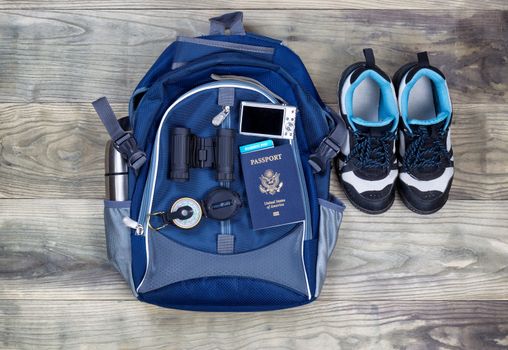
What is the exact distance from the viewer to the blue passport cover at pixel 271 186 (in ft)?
2.80

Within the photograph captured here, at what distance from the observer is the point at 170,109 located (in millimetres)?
853

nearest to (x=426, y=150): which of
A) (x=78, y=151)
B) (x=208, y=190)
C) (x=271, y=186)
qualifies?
(x=271, y=186)

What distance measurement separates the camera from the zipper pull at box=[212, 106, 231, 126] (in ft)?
2.77

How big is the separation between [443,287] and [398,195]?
207 millimetres

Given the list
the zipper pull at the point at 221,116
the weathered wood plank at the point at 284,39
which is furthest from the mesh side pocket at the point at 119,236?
the weathered wood plank at the point at 284,39

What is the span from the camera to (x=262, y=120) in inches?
33.5

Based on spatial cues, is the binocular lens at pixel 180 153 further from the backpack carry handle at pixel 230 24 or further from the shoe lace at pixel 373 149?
the shoe lace at pixel 373 149

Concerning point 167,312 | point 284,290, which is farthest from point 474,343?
point 167,312

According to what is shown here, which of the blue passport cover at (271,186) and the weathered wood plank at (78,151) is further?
the weathered wood plank at (78,151)

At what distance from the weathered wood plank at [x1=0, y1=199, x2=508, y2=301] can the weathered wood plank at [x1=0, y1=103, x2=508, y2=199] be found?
3 centimetres

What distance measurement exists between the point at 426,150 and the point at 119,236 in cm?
60

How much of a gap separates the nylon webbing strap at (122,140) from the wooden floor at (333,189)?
17 centimetres

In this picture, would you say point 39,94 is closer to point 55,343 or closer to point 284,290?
point 55,343

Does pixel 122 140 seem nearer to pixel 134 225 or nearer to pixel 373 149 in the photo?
pixel 134 225
